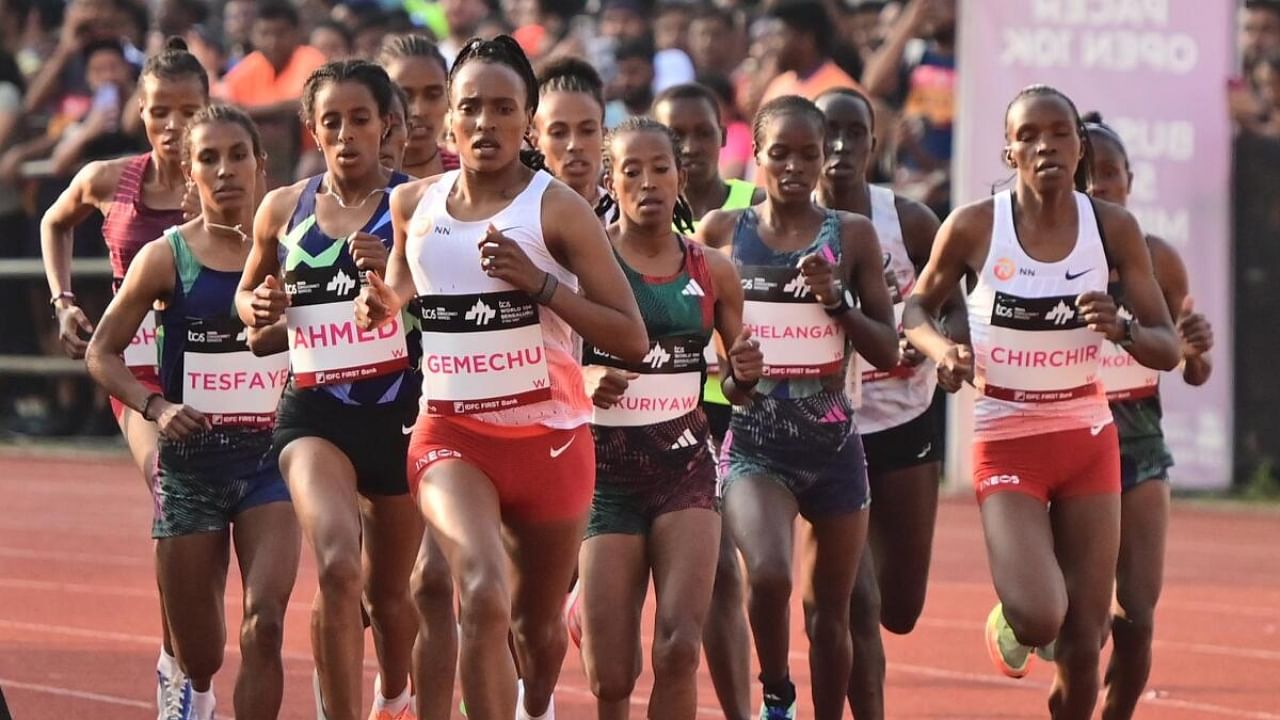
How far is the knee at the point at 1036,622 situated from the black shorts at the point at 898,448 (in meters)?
1.26

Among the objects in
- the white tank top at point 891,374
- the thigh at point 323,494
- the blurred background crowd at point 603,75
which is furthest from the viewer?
the blurred background crowd at point 603,75

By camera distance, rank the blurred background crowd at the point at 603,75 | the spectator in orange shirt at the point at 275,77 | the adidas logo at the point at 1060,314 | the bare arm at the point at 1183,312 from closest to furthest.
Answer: the adidas logo at the point at 1060,314
the bare arm at the point at 1183,312
the blurred background crowd at the point at 603,75
the spectator in orange shirt at the point at 275,77

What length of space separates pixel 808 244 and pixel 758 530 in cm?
94

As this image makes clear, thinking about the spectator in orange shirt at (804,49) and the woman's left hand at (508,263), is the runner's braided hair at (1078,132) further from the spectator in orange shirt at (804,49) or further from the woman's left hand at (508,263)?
the spectator in orange shirt at (804,49)

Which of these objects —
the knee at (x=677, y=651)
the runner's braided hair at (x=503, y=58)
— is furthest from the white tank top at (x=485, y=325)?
the knee at (x=677, y=651)

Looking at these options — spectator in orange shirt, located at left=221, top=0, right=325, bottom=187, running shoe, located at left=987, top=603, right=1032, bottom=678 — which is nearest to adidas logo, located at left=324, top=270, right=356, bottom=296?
running shoe, located at left=987, top=603, right=1032, bottom=678

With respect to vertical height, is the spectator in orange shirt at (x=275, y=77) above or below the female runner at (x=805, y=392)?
above

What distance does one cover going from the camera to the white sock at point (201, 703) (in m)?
7.57

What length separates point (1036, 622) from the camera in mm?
6926

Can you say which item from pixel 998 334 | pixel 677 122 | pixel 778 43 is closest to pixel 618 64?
pixel 778 43

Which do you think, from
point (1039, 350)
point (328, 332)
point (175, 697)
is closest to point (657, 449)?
point (328, 332)

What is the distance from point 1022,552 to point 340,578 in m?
1.97

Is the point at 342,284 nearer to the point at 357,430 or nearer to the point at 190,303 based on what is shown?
the point at 357,430

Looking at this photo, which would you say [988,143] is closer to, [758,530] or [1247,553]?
[1247,553]
